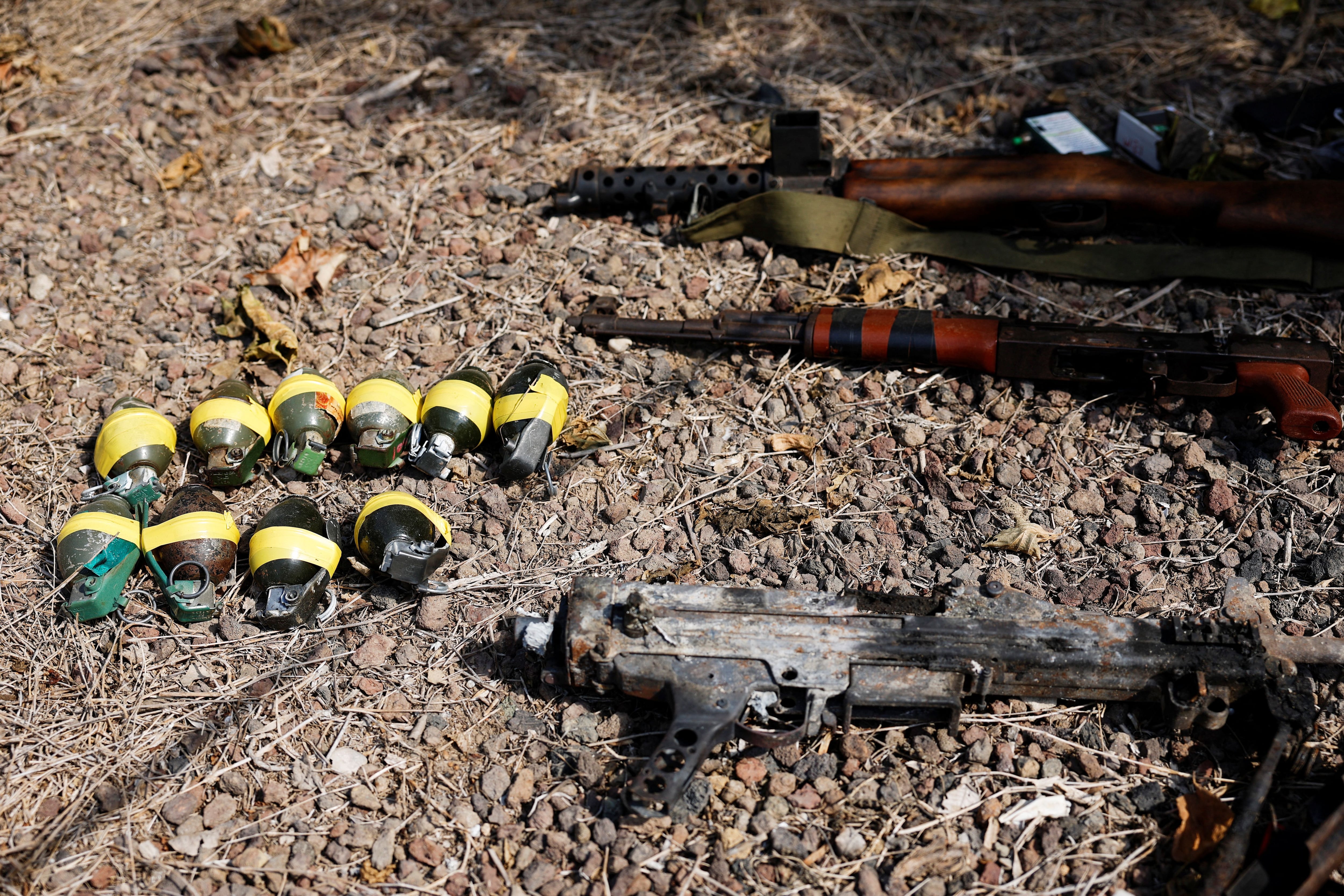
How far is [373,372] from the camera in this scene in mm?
4516

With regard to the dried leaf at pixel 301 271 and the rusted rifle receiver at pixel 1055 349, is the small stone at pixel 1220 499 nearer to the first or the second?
the rusted rifle receiver at pixel 1055 349

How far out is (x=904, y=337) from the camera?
431 cm

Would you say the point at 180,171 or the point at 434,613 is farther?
the point at 180,171

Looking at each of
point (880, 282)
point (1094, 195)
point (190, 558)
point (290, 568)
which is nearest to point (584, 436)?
point (290, 568)

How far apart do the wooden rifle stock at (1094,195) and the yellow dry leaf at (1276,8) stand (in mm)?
1790

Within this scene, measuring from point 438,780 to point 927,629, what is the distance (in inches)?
67.9

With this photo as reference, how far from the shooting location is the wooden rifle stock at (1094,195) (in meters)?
4.60

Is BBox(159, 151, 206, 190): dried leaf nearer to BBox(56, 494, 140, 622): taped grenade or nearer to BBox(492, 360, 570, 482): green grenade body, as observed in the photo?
BBox(56, 494, 140, 622): taped grenade

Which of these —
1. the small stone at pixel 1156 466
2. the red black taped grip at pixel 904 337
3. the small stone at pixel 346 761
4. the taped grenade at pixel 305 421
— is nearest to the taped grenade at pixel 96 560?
the taped grenade at pixel 305 421

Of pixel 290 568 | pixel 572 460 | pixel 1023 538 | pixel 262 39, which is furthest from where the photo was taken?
pixel 262 39

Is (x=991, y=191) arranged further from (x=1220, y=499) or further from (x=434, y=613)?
(x=434, y=613)

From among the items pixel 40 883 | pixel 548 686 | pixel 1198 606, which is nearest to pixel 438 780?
pixel 548 686

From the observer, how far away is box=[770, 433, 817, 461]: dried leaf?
4.16m

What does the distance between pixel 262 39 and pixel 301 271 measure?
210 cm
